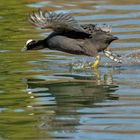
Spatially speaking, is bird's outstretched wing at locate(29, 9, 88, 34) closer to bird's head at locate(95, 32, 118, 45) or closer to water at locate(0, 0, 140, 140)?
bird's head at locate(95, 32, 118, 45)

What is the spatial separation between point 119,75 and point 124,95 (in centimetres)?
145

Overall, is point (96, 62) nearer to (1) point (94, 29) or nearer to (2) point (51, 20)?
(1) point (94, 29)

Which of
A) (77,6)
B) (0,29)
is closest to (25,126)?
(0,29)

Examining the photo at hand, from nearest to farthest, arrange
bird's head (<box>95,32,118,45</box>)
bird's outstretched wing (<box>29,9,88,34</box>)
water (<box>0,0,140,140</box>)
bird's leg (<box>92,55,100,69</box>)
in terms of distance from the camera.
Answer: water (<box>0,0,140,140</box>) → bird's outstretched wing (<box>29,9,88,34</box>) → bird's head (<box>95,32,118,45</box>) → bird's leg (<box>92,55,100,69</box>)

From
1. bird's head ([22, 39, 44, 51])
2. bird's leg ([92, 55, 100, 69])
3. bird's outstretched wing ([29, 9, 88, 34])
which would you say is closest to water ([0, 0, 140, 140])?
bird's leg ([92, 55, 100, 69])

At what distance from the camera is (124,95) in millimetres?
9414

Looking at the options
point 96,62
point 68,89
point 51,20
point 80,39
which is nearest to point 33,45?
point 80,39

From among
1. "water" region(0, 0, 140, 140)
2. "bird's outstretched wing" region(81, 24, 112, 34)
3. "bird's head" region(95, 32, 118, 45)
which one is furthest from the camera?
"bird's outstretched wing" region(81, 24, 112, 34)

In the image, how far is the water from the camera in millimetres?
7859

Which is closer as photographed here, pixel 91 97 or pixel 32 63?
pixel 91 97

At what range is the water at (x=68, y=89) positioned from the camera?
25.8 ft

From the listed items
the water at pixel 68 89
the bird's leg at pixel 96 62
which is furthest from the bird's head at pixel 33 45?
the bird's leg at pixel 96 62

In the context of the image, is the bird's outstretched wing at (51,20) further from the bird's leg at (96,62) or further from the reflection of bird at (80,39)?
the bird's leg at (96,62)

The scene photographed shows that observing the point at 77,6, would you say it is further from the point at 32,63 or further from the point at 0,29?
the point at 32,63
